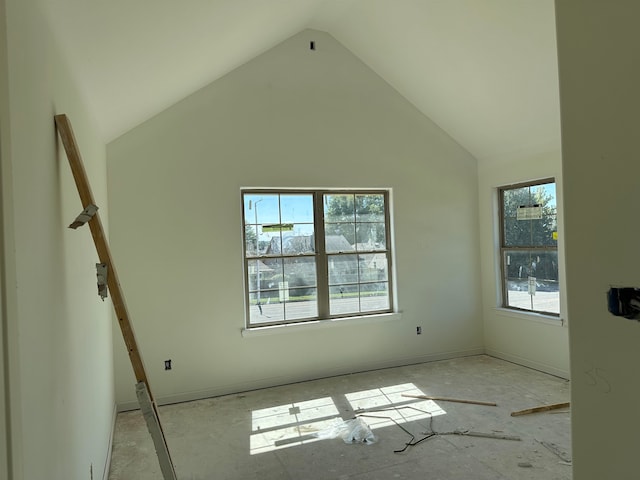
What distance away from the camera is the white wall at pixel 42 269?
3.29 feet

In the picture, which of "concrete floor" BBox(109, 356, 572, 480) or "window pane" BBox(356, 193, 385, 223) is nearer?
"concrete floor" BBox(109, 356, 572, 480)

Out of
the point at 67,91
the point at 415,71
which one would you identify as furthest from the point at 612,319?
the point at 415,71

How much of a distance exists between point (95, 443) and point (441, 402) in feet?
9.28

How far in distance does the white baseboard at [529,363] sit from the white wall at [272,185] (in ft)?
0.78

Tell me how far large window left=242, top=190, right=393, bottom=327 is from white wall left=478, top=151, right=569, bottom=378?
1.36m

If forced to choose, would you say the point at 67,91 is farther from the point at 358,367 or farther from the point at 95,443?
the point at 358,367

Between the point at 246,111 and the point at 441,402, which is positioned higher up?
the point at 246,111

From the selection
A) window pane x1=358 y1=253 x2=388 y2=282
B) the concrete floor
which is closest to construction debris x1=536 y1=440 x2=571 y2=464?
the concrete floor

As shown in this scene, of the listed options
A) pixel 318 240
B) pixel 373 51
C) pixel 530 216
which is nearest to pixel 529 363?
pixel 530 216

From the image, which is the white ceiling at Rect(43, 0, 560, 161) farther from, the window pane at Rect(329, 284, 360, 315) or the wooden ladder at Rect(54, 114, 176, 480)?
the window pane at Rect(329, 284, 360, 315)

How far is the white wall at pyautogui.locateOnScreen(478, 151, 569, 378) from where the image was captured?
418 cm

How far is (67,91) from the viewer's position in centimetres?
188

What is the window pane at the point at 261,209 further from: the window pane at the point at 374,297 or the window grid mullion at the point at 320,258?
the window pane at the point at 374,297

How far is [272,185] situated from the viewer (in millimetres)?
4242
